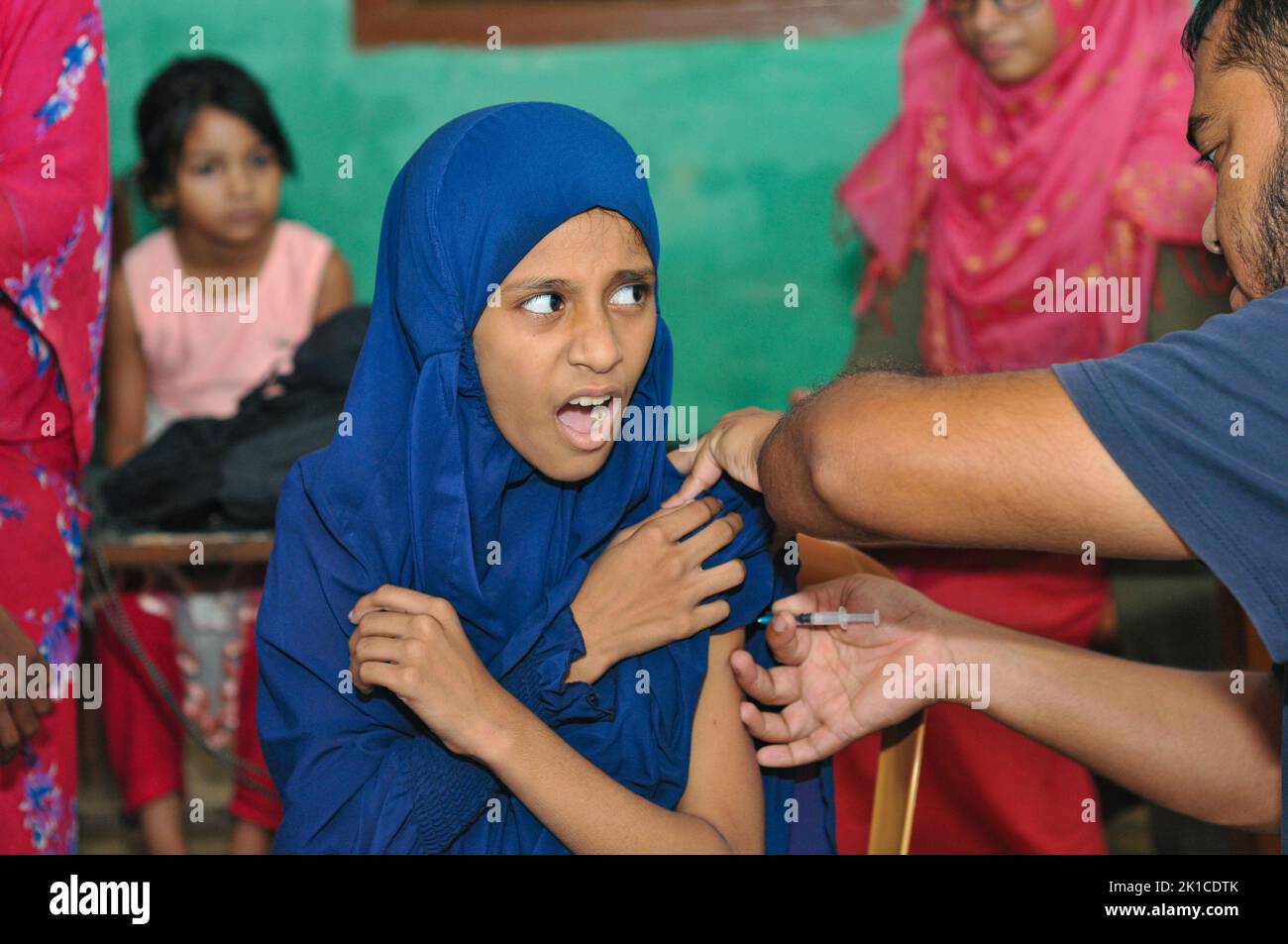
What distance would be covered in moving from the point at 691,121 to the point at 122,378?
1799 millimetres

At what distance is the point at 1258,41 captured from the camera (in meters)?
1.25

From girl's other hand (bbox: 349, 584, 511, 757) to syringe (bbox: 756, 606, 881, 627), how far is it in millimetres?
410

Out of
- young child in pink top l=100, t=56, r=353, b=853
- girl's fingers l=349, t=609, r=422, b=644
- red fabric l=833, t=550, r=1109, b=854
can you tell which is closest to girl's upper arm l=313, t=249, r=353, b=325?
young child in pink top l=100, t=56, r=353, b=853

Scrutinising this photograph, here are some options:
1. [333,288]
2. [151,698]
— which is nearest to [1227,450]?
[151,698]

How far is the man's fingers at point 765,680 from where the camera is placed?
1.57m

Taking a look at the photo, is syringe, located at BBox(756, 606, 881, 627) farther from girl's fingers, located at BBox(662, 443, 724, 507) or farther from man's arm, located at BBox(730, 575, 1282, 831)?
girl's fingers, located at BBox(662, 443, 724, 507)

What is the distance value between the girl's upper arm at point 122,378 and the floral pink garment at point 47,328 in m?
1.81

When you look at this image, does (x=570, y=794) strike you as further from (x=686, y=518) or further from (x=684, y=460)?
(x=684, y=460)

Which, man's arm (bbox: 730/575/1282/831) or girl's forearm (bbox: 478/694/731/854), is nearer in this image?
girl's forearm (bbox: 478/694/731/854)

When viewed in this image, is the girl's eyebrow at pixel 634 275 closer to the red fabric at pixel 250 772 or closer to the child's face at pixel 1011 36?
the red fabric at pixel 250 772

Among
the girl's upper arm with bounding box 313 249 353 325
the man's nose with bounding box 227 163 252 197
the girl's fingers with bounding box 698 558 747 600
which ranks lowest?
the girl's fingers with bounding box 698 558 747 600

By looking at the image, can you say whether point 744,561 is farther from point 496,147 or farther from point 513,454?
point 496,147

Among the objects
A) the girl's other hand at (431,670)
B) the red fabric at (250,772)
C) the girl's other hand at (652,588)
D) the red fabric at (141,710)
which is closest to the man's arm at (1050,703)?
the girl's other hand at (652,588)

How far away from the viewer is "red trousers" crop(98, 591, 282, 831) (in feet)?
10.0
